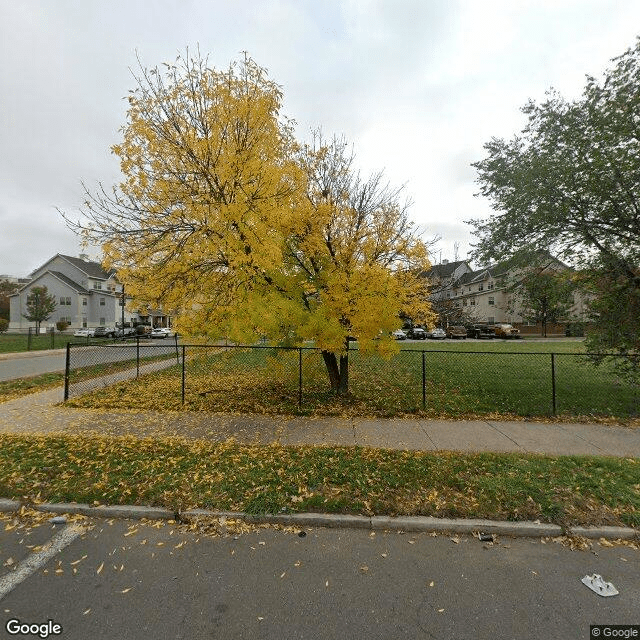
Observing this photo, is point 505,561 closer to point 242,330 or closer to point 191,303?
point 242,330

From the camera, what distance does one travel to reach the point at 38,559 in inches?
116

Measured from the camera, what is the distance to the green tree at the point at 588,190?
7172 millimetres

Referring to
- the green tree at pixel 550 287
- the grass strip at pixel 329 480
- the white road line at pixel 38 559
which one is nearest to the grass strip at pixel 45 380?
the grass strip at pixel 329 480

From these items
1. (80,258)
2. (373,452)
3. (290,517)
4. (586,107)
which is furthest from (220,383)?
(80,258)

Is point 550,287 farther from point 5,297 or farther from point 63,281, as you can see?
point 5,297

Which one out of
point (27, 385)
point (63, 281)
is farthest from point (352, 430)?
point (63, 281)

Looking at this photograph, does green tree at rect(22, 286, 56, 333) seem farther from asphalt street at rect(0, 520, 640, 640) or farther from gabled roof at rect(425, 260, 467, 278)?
asphalt street at rect(0, 520, 640, 640)

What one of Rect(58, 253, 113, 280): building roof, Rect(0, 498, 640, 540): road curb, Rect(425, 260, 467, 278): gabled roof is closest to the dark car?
Rect(425, 260, 467, 278): gabled roof

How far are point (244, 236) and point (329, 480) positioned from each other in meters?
4.41

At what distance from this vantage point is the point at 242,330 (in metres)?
6.75

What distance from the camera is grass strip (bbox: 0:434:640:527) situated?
11.8ft

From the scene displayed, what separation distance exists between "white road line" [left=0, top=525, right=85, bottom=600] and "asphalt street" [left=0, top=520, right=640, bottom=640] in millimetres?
51

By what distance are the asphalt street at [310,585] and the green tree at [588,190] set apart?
7119 millimetres

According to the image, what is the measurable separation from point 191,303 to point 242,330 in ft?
5.22
